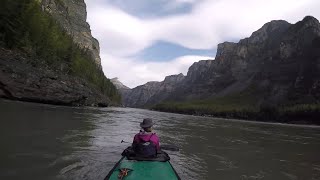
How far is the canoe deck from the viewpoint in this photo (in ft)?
36.3

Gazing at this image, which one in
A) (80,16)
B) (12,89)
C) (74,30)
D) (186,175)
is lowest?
(186,175)

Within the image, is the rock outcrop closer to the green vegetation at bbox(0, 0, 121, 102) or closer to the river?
the green vegetation at bbox(0, 0, 121, 102)

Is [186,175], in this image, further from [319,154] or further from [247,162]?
[319,154]

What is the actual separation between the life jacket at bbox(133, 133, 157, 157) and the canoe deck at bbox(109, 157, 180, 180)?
66 cm

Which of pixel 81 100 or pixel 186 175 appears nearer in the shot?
pixel 186 175

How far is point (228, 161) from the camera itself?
64.7ft

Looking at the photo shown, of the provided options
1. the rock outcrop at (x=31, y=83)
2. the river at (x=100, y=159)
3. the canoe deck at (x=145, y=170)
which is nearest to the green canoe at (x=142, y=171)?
the canoe deck at (x=145, y=170)

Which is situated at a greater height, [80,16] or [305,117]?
[80,16]

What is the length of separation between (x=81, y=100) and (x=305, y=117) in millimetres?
108166

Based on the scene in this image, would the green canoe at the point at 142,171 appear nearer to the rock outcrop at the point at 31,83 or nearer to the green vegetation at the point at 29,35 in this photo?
the rock outcrop at the point at 31,83

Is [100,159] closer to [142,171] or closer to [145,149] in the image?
[145,149]

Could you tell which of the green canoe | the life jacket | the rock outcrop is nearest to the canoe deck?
the green canoe

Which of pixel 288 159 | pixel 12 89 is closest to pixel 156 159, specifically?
pixel 288 159

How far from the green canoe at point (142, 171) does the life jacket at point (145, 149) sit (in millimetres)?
538
